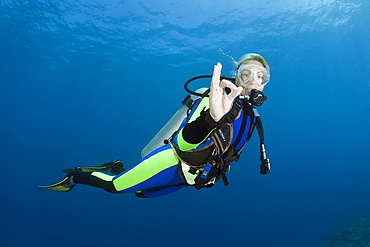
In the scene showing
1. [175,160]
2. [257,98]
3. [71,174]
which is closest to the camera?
[257,98]

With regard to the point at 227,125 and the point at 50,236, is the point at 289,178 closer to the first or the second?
the point at 50,236

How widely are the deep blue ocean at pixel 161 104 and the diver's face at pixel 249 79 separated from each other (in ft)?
1.30

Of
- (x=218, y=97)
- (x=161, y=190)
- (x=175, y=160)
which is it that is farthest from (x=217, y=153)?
(x=161, y=190)

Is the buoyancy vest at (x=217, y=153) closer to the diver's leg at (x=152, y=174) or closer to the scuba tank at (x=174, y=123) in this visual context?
the diver's leg at (x=152, y=174)

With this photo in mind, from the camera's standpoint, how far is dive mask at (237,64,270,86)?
2.68 metres

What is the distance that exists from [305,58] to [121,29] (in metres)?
18.4

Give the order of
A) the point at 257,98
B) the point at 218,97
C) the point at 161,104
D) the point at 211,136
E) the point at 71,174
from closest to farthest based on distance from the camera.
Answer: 1. the point at 218,97
2. the point at 257,98
3. the point at 211,136
4. the point at 71,174
5. the point at 161,104

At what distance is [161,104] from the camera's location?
155 ft

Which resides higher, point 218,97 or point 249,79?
point 249,79

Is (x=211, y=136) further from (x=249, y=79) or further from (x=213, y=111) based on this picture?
(x=249, y=79)

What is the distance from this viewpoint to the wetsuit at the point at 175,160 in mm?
2260

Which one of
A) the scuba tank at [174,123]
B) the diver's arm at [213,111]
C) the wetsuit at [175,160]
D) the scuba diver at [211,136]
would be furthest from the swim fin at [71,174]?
the diver's arm at [213,111]

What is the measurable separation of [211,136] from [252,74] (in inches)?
34.0

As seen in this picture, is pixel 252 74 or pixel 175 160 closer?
pixel 252 74
